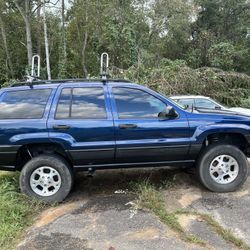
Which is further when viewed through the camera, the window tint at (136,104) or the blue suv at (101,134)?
the window tint at (136,104)

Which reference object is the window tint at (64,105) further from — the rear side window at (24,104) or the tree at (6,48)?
the tree at (6,48)

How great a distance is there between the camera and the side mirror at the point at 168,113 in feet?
17.1

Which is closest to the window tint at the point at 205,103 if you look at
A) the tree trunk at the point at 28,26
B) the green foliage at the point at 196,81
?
the green foliage at the point at 196,81

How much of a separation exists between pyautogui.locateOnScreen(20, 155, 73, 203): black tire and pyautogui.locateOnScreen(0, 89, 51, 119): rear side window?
0.63m

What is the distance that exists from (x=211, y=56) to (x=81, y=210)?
17212 millimetres

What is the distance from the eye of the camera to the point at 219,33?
24.5 m

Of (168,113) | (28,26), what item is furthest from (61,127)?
(28,26)

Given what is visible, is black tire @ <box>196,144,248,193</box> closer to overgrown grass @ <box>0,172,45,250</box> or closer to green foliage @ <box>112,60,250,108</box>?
overgrown grass @ <box>0,172,45,250</box>

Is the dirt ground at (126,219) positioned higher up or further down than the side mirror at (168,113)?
further down

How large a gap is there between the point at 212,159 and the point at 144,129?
3.75 ft

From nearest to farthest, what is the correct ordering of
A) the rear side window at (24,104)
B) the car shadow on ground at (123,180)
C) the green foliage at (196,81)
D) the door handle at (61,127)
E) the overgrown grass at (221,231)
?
the overgrown grass at (221,231), the door handle at (61,127), the rear side window at (24,104), the car shadow on ground at (123,180), the green foliage at (196,81)

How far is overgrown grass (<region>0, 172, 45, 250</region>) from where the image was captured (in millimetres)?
4238

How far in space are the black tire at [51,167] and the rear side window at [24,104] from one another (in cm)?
63

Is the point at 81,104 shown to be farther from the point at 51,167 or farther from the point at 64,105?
the point at 51,167
